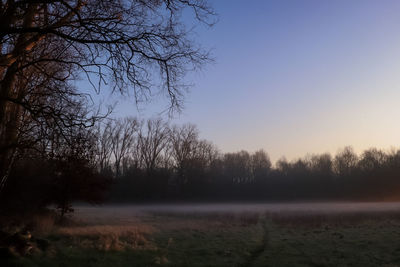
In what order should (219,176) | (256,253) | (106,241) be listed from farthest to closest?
(219,176)
(256,253)
(106,241)

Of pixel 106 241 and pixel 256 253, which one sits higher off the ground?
pixel 106 241

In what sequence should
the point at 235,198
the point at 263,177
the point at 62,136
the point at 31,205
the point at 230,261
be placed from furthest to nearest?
the point at 263,177 < the point at 235,198 < the point at 31,205 < the point at 230,261 < the point at 62,136

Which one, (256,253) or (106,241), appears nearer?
(106,241)

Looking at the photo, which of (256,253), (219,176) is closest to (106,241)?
(256,253)

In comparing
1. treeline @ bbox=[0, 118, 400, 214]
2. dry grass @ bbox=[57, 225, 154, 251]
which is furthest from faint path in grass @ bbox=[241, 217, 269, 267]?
treeline @ bbox=[0, 118, 400, 214]

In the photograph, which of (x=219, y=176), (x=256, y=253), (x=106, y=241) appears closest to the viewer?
(x=106, y=241)

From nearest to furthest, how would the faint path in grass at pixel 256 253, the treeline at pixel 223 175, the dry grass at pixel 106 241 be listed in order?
the faint path in grass at pixel 256 253 < the dry grass at pixel 106 241 < the treeline at pixel 223 175

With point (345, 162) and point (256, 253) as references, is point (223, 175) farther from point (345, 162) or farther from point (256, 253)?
point (256, 253)

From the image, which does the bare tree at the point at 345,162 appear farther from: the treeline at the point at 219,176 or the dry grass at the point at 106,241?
the dry grass at the point at 106,241

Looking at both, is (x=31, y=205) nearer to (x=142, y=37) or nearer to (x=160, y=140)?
(x=142, y=37)

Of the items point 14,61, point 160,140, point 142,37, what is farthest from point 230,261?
point 160,140

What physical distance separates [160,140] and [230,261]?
57490 mm

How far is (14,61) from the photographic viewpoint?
22.0ft

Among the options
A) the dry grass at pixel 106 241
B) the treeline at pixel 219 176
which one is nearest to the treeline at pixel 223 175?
the treeline at pixel 219 176
